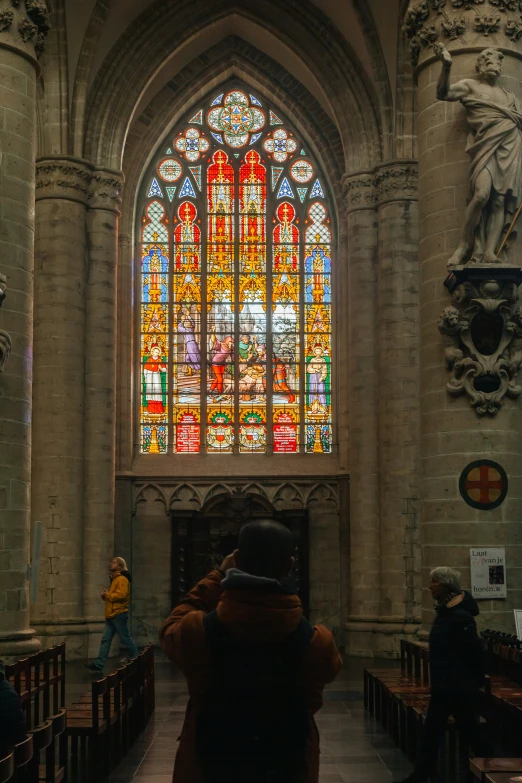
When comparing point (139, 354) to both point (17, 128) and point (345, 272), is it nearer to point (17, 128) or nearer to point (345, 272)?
point (345, 272)

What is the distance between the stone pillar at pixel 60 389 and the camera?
22.4 meters

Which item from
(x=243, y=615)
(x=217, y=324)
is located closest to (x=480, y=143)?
(x=243, y=615)

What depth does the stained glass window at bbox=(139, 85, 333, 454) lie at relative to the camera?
26.9 meters

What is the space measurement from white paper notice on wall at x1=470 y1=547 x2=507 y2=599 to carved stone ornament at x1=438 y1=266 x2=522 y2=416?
1.68m

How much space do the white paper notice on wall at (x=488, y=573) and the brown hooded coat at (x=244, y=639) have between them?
9.88m

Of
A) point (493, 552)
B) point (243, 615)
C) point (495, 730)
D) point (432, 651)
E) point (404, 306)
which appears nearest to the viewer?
point (243, 615)

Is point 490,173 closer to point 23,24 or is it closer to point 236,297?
point 23,24

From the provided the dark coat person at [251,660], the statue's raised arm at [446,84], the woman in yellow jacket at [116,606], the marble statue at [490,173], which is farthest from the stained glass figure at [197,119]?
the dark coat person at [251,660]

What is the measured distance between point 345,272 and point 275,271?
1.75 metres

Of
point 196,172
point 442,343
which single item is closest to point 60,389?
point 196,172

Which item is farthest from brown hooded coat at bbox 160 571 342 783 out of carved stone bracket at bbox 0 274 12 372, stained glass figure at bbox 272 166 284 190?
stained glass figure at bbox 272 166 284 190

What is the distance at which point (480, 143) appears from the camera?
48.6 ft

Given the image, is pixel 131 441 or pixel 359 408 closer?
pixel 359 408

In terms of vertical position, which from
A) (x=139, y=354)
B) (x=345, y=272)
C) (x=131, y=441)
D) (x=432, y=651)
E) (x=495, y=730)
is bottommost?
(x=495, y=730)
